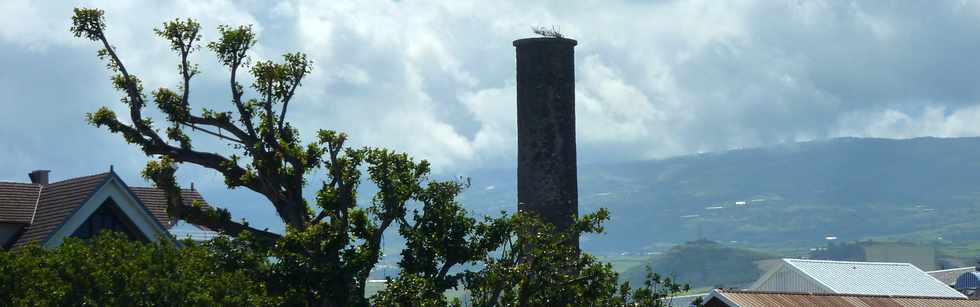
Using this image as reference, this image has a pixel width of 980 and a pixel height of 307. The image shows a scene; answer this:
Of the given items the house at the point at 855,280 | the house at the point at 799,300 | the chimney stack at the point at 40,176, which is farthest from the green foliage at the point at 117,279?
the house at the point at 855,280

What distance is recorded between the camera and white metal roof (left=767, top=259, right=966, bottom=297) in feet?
276

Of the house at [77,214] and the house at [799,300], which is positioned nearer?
the house at [77,214]

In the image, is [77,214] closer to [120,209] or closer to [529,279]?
[120,209]

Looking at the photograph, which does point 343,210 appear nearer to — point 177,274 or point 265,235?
point 265,235

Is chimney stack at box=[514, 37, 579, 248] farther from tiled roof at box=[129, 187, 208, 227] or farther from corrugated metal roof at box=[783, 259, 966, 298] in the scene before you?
corrugated metal roof at box=[783, 259, 966, 298]

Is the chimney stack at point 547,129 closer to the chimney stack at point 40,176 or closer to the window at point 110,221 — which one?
the window at point 110,221

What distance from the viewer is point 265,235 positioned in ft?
126

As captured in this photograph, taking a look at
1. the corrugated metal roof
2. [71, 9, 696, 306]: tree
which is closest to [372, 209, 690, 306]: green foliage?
[71, 9, 696, 306]: tree

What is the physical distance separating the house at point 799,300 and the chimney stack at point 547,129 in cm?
1415

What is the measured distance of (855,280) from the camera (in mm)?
86625

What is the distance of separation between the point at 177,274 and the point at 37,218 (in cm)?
1324

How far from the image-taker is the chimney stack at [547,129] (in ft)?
152

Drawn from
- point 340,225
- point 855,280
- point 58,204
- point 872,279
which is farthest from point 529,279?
point 872,279

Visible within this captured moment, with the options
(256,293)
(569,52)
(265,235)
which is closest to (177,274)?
(256,293)
